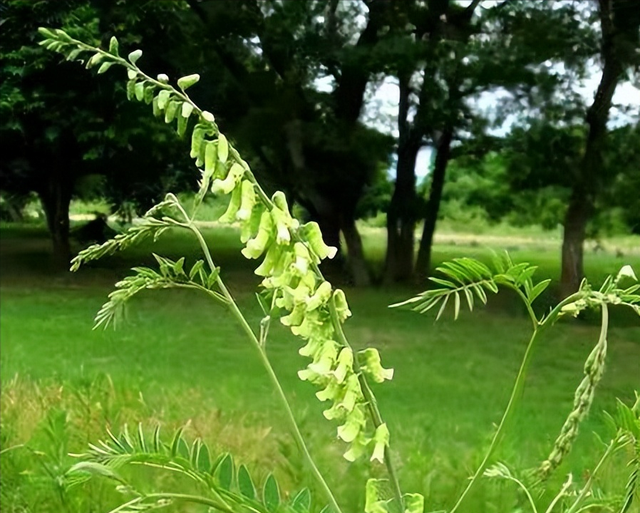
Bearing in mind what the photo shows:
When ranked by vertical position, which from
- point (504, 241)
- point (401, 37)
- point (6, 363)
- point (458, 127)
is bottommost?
point (6, 363)

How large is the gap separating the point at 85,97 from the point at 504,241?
621mm

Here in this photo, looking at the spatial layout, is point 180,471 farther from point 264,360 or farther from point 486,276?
point 486,276

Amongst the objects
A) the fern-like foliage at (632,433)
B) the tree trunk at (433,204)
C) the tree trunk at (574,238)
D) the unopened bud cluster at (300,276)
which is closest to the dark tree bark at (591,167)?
the tree trunk at (574,238)

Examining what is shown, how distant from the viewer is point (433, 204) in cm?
100

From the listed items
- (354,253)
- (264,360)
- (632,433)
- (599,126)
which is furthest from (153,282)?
(599,126)

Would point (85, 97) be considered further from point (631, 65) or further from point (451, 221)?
point (631, 65)

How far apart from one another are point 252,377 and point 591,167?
50 cm

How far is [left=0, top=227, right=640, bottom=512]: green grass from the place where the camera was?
35.4 inches

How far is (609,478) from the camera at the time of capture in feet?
2.60

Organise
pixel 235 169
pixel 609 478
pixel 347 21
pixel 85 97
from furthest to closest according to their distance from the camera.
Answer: pixel 85 97 < pixel 347 21 < pixel 609 478 < pixel 235 169

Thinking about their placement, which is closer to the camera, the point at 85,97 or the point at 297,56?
the point at 297,56

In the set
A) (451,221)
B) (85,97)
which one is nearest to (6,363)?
(85,97)

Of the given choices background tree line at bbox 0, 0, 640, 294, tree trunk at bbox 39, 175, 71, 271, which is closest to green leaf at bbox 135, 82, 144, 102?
background tree line at bbox 0, 0, 640, 294

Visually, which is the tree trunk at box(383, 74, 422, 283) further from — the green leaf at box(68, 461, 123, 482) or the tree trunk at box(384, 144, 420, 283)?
the green leaf at box(68, 461, 123, 482)
